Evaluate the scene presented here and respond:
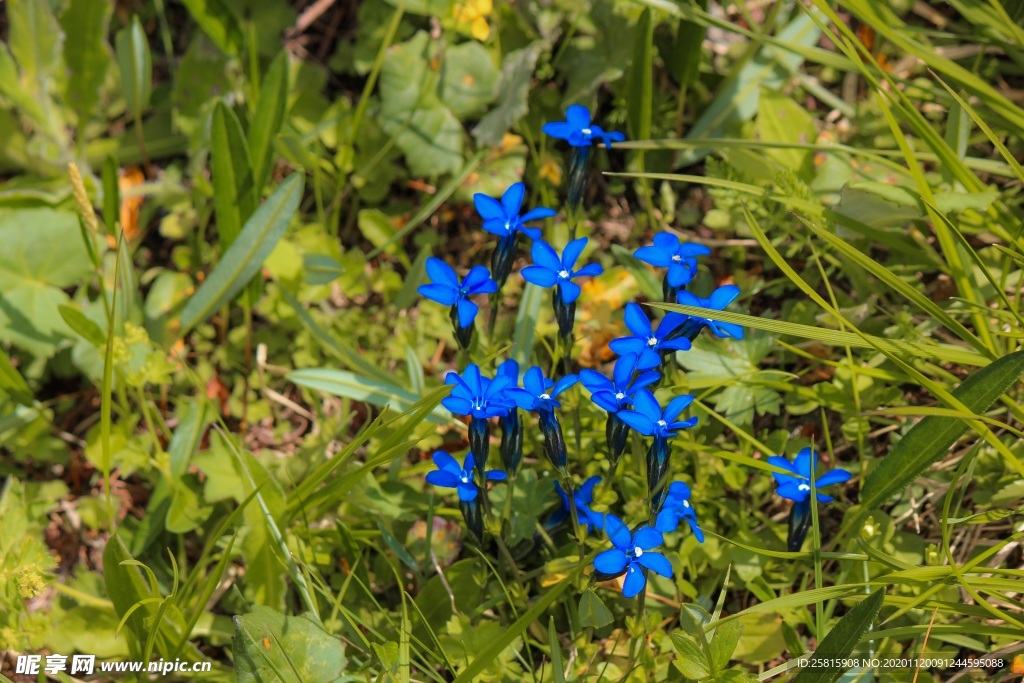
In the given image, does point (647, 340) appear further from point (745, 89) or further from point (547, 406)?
point (745, 89)

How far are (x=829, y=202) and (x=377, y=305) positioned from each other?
5.66 feet

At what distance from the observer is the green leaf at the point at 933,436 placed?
1967 mm

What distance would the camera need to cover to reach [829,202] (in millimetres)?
2914

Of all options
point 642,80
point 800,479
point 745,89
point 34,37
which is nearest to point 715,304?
point 800,479

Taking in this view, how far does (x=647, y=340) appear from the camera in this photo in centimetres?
207

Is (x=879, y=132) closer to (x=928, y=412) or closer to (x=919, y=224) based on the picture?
(x=919, y=224)

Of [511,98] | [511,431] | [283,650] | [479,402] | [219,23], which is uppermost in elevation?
[219,23]

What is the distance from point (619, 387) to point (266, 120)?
6.18 feet

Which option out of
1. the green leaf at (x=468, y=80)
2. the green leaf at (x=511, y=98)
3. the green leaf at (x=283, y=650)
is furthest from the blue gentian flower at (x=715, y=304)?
the green leaf at (x=468, y=80)

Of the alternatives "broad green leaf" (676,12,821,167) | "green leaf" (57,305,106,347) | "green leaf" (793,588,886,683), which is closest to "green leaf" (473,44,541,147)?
"broad green leaf" (676,12,821,167)

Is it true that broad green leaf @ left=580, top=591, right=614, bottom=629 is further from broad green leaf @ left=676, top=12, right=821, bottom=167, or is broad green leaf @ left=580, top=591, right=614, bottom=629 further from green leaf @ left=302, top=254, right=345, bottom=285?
broad green leaf @ left=676, top=12, right=821, bottom=167

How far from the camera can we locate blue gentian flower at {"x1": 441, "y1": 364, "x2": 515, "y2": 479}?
1.83 m

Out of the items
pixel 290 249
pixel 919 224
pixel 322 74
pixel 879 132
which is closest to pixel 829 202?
pixel 919 224

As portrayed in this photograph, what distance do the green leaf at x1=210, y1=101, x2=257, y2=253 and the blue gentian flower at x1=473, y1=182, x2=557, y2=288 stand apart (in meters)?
1.24
